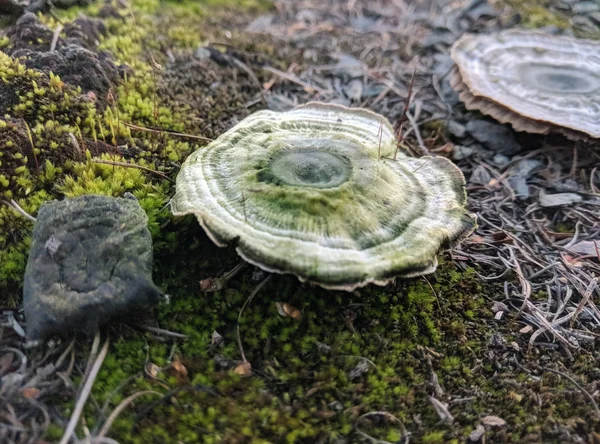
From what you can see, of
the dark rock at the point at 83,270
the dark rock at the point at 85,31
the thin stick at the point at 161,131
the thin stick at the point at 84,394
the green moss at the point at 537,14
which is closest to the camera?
the thin stick at the point at 84,394

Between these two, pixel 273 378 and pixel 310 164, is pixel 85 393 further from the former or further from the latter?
pixel 310 164

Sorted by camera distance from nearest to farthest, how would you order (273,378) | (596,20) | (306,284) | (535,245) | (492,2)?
(273,378) < (306,284) < (535,245) < (596,20) < (492,2)

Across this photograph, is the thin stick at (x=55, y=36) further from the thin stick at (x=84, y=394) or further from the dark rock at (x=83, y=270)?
the thin stick at (x=84, y=394)

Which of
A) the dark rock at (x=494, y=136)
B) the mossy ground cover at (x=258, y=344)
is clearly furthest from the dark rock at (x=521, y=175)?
the mossy ground cover at (x=258, y=344)

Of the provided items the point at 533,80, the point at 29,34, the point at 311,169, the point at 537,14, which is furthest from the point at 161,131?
the point at 537,14

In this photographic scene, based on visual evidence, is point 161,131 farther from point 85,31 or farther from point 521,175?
point 521,175

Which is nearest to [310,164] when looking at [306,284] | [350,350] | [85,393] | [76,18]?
[306,284]
